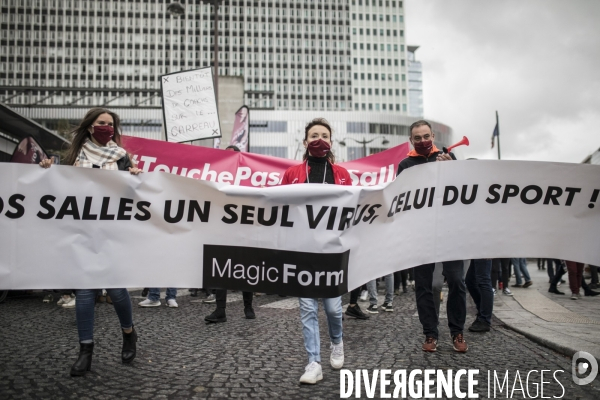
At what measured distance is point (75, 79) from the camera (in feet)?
372

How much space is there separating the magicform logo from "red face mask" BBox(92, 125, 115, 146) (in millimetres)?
3866

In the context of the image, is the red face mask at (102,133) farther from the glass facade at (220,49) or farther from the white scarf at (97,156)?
the glass facade at (220,49)

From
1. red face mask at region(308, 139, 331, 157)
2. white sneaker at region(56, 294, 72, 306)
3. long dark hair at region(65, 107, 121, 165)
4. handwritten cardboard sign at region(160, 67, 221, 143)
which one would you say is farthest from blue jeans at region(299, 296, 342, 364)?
handwritten cardboard sign at region(160, 67, 221, 143)

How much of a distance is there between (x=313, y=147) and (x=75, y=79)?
124m

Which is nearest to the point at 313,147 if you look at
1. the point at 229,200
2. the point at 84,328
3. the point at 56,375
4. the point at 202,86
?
the point at 229,200

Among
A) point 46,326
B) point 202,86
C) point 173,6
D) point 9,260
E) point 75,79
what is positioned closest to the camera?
point 9,260

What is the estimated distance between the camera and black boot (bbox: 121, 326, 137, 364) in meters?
3.93

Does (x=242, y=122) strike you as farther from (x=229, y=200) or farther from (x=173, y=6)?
(x=229, y=200)

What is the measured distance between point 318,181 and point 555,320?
154 inches

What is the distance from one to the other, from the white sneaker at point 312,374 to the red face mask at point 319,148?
152 centimetres

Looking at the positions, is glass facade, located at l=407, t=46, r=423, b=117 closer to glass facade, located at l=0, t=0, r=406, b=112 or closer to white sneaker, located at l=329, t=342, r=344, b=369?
glass facade, located at l=0, t=0, r=406, b=112

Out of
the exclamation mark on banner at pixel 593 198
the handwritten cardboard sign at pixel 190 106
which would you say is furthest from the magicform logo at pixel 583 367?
the handwritten cardboard sign at pixel 190 106

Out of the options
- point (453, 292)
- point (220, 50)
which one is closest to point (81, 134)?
point (453, 292)

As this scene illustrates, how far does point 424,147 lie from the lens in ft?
14.6
